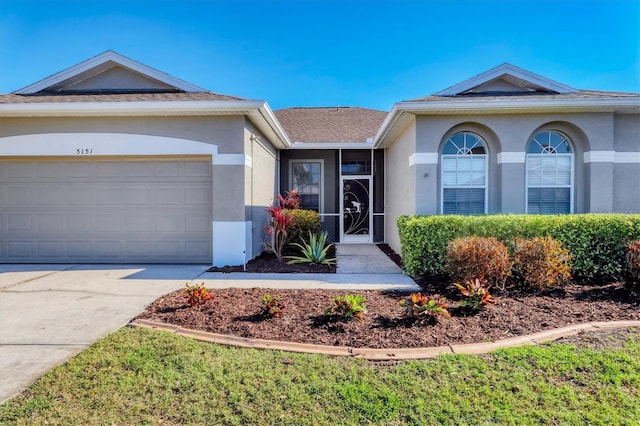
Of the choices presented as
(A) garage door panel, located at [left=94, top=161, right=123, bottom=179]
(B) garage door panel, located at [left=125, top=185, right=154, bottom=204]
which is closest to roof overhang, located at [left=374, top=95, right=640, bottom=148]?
(B) garage door panel, located at [left=125, top=185, right=154, bottom=204]

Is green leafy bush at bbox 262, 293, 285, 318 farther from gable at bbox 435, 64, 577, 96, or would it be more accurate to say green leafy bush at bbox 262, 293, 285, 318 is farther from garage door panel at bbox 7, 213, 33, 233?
garage door panel at bbox 7, 213, 33, 233

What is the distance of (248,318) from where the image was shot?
4141 millimetres

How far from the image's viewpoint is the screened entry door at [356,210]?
40.0 feet

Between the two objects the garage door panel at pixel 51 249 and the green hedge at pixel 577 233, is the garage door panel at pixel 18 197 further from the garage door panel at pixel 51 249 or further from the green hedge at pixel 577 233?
the green hedge at pixel 577 233

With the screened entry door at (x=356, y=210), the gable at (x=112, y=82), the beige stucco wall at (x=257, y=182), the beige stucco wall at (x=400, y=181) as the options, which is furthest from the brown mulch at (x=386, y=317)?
the screened entry door at (x=356, y=210)

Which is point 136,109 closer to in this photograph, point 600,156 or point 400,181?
point 400,181

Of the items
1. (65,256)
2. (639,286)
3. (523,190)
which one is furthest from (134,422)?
(523,190)

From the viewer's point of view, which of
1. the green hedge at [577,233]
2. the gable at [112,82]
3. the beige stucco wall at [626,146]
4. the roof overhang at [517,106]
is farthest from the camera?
the gable at [112,82]

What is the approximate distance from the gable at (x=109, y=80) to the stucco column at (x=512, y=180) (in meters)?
7.59

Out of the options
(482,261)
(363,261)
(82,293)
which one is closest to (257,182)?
(363,261)

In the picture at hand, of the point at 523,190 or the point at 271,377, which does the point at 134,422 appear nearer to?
the point at 271,377

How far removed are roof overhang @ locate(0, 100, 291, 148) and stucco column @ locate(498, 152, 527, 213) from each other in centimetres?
562

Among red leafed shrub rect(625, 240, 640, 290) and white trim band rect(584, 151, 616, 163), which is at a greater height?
white trim band rect(584, 151, 616, 163)

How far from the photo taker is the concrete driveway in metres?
3.26
